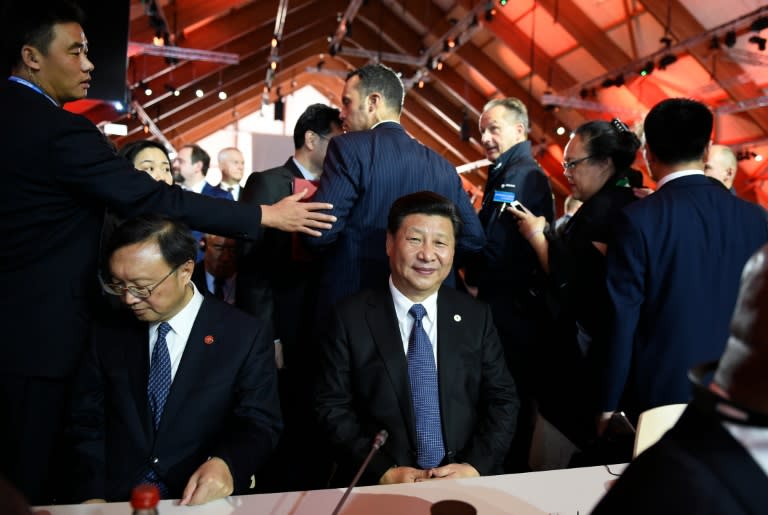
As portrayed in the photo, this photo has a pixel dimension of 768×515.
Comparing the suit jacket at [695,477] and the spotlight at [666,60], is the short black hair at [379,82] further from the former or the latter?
the spotlight at [666,60]

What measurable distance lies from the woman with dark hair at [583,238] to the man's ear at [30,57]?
175 cm

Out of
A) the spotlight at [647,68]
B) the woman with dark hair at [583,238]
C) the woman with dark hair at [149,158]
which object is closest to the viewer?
the woman with dark hair at [583,238]

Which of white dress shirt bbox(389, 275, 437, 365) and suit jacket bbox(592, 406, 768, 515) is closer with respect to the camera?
suit jacket bbox(592, 406, 768, 515)

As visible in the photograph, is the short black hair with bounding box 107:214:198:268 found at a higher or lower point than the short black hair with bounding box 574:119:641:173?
lower

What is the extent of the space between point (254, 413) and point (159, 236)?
0.56 metres

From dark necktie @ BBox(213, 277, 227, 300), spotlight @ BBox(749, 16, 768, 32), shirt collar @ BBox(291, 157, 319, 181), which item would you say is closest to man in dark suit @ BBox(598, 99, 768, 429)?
shirt collar @ BBox(291, 157, 319, 181)

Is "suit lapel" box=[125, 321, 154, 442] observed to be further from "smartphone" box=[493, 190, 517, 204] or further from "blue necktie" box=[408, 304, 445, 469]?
"smartphone" box=[493, 190, 517, 204]

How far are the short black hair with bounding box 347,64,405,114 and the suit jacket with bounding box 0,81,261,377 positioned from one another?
3.36ft

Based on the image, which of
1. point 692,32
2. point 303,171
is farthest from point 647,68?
point 303,171

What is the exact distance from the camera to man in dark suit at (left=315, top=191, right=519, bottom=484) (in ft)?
6.18

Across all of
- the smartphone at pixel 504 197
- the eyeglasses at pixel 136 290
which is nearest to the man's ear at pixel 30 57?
the eyeglasses at pixel 136 290

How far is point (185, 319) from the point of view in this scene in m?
1.79

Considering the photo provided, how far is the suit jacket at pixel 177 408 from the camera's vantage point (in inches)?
64.5

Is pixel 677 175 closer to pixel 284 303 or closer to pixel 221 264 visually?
pixel 284 303
